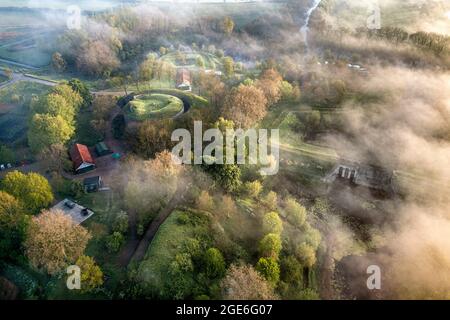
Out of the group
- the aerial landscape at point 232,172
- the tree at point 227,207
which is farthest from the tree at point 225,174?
the tree at point 227,207

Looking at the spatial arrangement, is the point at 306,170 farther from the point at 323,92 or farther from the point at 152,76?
the point at 152,76

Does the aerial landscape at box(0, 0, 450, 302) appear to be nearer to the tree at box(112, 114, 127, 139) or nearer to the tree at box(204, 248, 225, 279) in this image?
the tree at box(204, 248, 225, 279)

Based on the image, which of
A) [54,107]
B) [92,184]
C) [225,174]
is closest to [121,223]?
[92,184]

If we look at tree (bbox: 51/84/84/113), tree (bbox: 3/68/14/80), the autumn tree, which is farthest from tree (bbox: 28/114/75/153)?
tree (bbox: 3/68/14/80)

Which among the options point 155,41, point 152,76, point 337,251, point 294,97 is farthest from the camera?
point 155,41

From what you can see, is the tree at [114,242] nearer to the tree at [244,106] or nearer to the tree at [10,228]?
the tree at [10,228]

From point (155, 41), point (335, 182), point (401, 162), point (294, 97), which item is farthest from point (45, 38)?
point (401, 162)
